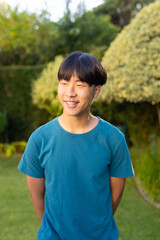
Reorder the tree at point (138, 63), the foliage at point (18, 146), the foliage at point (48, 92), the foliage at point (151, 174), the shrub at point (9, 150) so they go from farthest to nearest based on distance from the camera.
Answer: the foliage at point (18, 146)
the shrub at point (9, 150)
the foliage at point (48, 92)
the foliage at point (151, 174)
the tree at point (138, 63)

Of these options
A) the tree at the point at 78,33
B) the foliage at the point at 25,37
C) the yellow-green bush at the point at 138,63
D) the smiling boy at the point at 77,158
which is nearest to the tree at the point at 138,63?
the yellow-green bush at the point at 138,63

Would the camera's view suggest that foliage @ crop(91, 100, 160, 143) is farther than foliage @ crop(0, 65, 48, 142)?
No

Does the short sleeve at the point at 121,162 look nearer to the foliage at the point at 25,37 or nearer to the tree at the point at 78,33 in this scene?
the tree at the point at 78,33

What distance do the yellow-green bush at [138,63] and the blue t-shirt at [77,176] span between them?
3.93 m

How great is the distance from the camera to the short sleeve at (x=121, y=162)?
1860mm

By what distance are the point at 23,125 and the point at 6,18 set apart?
390 inches

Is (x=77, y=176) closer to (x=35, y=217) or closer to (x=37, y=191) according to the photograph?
(x=37, y=191)

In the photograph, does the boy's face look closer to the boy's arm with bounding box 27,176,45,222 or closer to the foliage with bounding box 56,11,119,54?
the boy's arm with bounding box 27,176,45,222

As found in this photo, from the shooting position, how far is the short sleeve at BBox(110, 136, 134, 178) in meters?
1.86

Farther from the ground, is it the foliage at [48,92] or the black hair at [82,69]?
the black hair at [82,69]

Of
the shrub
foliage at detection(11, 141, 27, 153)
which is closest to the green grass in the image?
the shrub

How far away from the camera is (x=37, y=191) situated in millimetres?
2014

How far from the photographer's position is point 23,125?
12.4 metres

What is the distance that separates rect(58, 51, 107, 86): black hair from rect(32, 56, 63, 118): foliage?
7.91m
